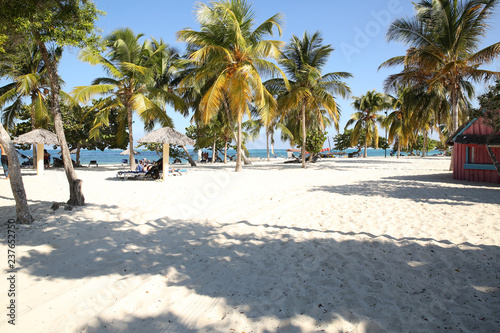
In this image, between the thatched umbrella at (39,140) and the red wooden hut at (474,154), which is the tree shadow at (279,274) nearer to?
the red wooden hut at (474,154)

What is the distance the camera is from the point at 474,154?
34.4ft

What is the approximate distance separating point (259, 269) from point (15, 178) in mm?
4468

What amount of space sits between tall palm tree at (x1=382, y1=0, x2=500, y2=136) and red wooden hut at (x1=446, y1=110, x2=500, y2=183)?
306 centimetres

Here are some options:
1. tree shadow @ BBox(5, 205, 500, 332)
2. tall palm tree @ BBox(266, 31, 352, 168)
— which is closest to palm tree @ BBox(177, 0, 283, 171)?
tall palm tree @ BBox(266, 31, 352, 168)

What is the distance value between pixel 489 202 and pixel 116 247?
812 cm

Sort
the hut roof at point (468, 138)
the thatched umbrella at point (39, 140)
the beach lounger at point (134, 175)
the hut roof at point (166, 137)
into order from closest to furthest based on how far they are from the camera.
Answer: the hut roof at point (468, 138), the hut roof at point (166, 137), the beach lounger at point (134, 175), the thatched umbrella at point (39, 140)

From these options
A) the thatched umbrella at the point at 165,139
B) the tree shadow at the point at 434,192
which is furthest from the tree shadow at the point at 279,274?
the thatched umbrella at the point at 165,139

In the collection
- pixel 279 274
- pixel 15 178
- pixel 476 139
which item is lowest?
pixel 279 274

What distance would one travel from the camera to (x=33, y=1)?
5430 mm

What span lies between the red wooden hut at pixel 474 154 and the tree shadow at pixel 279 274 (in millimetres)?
8069

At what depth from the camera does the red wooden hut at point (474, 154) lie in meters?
9.86

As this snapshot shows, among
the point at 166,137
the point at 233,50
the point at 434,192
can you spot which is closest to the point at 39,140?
the point at 166,137

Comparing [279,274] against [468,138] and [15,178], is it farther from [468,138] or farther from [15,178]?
[468,138]

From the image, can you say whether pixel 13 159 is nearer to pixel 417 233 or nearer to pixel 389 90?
pixel 417 233
